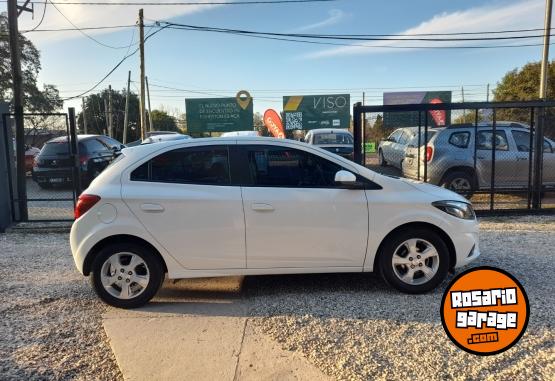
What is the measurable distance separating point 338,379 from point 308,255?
1609 mm

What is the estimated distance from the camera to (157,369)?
346 centimetres

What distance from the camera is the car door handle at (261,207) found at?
15.2 ft

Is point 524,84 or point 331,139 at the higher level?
point 524,84

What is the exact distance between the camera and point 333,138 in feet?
57.0

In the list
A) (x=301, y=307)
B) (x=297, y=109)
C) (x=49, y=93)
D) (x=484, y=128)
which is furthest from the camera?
(x=49, y=93)

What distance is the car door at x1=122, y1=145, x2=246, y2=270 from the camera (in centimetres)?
458

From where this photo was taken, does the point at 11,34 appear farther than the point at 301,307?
Yes

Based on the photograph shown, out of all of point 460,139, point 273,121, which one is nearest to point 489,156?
point 460,139

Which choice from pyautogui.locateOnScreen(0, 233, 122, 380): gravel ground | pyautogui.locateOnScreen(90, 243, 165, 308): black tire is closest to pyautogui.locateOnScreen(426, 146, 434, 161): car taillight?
pyautogui.locateOnScreen(90, 243, 165, 308): black tire

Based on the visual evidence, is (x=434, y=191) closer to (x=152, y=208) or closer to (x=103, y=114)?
(x=152, y=208)

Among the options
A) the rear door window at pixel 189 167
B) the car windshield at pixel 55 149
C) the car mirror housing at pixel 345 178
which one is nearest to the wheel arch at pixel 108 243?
the rear door window at pixel 189 167

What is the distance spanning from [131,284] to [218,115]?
26679 millimetres

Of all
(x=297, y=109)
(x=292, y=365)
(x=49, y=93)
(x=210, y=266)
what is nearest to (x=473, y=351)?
(x=292, y=365)

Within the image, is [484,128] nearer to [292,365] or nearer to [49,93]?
[292,365]
